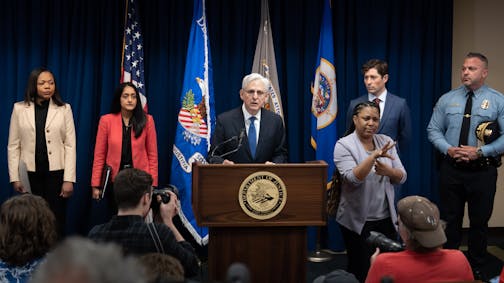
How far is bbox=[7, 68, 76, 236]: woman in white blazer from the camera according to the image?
4.95 metres

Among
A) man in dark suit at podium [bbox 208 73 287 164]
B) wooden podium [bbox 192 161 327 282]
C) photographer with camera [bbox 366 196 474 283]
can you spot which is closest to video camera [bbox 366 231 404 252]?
photographer with camera [bbox 366 196 474 283]

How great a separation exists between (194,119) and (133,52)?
774mm

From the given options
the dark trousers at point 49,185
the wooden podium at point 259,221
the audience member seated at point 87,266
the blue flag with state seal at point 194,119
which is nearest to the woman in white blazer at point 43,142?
the dark trousers at point 49,185

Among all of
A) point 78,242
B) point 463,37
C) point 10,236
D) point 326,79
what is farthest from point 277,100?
point 78,242

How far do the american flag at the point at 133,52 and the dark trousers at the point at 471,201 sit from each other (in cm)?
251

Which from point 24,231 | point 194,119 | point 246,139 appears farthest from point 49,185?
point 24,231

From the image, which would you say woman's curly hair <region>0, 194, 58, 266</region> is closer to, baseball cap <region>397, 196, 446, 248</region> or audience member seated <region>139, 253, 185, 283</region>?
audience member seated <region>139, 253, 185, 283</region>

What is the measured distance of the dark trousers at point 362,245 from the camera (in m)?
3.83

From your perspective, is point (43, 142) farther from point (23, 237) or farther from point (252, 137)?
point (23, 237)

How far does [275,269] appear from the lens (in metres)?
3.63

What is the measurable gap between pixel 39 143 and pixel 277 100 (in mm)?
1995

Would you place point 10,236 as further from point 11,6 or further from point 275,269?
point 11,6

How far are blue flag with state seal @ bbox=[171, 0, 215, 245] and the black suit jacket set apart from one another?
129cm

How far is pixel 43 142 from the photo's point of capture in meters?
4.96
